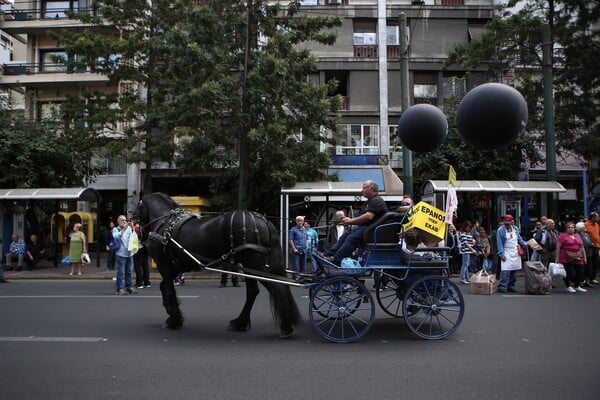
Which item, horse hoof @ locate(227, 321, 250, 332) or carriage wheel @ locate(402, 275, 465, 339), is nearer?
carriage wheel @ locate(402, 275, 465, 339)

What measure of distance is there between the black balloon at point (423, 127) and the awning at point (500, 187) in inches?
374

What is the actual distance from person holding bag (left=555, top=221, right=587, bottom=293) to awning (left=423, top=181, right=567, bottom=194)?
397cm

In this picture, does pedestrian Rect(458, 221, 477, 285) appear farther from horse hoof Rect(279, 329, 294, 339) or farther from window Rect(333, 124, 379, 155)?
window Rect(333, 124, 379, 155)

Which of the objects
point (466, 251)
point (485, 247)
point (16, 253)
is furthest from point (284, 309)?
point (16, 253)

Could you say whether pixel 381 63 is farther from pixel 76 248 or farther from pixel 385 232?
pixel 385 232

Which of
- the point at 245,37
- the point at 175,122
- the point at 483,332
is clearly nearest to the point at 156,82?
the point at 175,122

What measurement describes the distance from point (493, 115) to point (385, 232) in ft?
9.26

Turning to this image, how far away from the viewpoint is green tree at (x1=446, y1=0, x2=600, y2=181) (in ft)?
60.0

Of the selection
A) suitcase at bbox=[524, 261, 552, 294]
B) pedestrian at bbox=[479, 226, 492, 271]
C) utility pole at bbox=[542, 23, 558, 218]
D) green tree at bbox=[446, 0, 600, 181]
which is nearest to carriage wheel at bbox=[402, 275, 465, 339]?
suitcase at bbox=[524, 261, 552, 294]

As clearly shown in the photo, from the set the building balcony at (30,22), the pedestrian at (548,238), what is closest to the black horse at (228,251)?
the pedestrian at (548,238)

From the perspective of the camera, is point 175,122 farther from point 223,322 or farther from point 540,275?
point 540,275

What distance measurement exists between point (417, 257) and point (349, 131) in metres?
21.2

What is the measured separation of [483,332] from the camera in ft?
25.0

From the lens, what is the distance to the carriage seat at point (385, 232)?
726 centimetres
